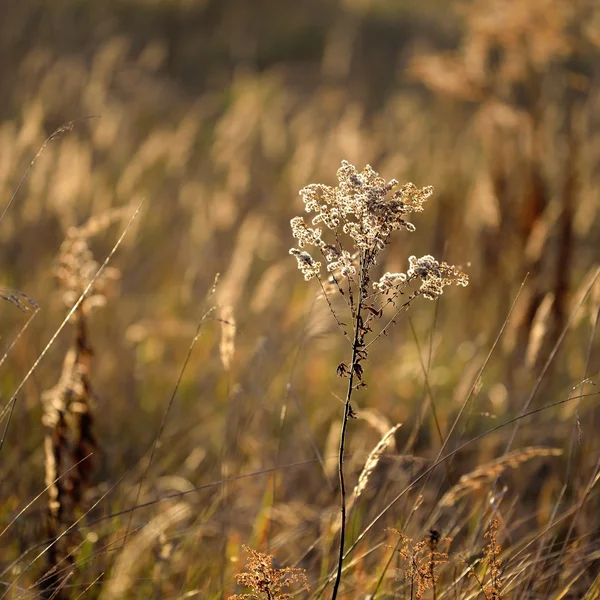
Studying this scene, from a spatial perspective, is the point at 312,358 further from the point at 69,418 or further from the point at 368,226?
the point at 368,226

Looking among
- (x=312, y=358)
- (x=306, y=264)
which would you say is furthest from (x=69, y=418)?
(x=312, y=358)

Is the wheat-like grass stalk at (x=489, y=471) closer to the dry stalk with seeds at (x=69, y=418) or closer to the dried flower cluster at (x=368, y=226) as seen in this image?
the dried flower cluster at (x=368, y=226)

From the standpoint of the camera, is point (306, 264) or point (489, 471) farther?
point (489, 471)

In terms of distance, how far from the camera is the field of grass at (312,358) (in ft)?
5.51

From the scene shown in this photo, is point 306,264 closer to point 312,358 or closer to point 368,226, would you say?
point 368,226

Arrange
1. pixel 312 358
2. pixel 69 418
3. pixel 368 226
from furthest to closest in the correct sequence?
pixel 312 358, pixel 69 418, pixel 368 226

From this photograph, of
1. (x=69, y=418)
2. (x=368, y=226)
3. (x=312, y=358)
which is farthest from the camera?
(x=312, y=358)

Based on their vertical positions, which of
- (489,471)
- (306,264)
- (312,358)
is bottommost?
(312,358)

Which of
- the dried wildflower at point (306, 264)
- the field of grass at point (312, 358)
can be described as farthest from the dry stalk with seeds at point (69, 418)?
the dried wildflower at point (306, 264)

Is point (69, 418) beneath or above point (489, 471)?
above

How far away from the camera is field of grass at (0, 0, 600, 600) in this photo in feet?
5.51

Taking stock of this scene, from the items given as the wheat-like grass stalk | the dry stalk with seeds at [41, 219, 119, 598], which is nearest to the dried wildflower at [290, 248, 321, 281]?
the wheat-like grass stalk

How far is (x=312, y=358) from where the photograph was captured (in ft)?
12.3

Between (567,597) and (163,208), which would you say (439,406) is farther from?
(163,208)
